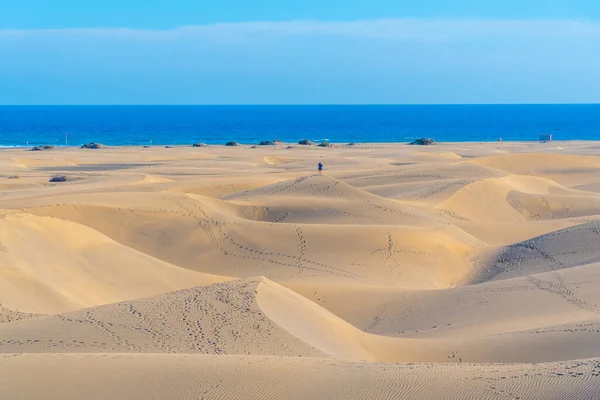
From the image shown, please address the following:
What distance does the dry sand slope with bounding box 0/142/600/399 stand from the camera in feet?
25.7

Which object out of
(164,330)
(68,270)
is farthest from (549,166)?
(164,330)

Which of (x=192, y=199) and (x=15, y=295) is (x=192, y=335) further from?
(x=192, y=199)

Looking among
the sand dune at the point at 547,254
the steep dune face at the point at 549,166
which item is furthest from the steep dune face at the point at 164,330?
the steep dune face at the point at 549,166

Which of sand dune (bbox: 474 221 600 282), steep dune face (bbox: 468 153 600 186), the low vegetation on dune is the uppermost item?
the low vegetation on dune

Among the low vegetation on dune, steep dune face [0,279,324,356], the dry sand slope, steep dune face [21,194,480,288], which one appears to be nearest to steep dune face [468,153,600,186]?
the dry sand slope

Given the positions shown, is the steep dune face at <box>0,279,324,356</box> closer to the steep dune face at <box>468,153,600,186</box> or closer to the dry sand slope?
the dry sand slope

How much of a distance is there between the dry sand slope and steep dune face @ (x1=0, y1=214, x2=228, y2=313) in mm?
48

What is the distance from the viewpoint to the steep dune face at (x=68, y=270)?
44.8 ft

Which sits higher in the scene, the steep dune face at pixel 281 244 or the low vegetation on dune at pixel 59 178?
the low vegetation on dune at pixel 59 178

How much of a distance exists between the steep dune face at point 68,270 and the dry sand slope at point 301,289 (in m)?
0.05

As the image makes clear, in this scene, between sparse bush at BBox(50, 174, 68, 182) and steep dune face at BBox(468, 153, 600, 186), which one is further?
steep dune face at BBox(468, 153, 600, 186)

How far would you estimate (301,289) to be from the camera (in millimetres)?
16359

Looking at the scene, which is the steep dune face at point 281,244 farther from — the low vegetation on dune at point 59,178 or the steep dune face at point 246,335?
the low vegetation on dune at point 59,178

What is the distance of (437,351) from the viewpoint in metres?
11.4
